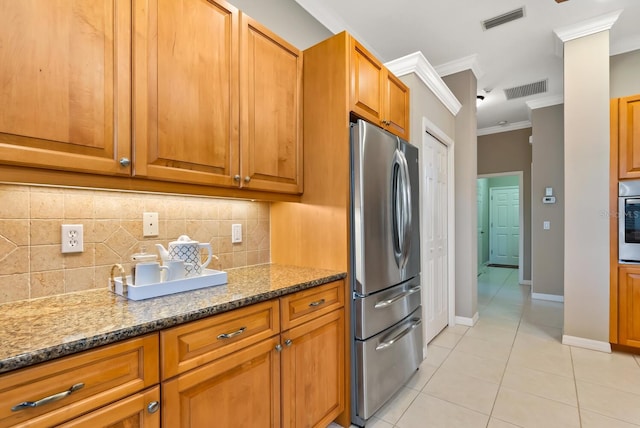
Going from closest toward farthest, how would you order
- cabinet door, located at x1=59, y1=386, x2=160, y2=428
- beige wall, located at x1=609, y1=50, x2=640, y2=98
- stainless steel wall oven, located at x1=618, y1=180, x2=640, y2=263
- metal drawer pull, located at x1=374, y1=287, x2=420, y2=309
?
cabinet door, located at x1=59, y1=386, x2=160, y2=428, metal drawer pull, located at x1=374, y1=287, x2=420, y2=309, stainless steel wall oven, located at x1=618, y1=180, x2=640, y2=263, beige wall, located at x1=609, y1=50, x2=640, y2=98

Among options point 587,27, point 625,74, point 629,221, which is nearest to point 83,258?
point 629,221

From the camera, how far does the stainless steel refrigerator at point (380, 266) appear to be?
5.67 feet

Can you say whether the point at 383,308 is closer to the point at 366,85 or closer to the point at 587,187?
the point at 366,85

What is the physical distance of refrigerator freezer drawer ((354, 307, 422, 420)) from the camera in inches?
68.2

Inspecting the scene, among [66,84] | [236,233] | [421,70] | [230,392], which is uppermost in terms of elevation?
[421,70]

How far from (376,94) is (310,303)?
1380mm

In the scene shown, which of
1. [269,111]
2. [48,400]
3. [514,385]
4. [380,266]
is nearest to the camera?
[48,400]

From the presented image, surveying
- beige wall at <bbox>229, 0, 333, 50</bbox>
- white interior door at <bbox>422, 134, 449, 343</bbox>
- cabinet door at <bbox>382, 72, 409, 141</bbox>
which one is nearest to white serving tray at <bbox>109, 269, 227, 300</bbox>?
cabinet door at <bbox>382, 72, 409, 141</bbox>

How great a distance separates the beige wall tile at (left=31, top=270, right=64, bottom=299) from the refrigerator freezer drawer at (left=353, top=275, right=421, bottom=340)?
1359mm

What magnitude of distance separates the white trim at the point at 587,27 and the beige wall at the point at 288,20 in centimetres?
222

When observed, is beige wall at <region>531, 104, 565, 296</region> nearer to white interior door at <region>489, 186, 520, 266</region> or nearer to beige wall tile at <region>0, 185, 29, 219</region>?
white interior door at <region>489, 186, 520, 266</region>

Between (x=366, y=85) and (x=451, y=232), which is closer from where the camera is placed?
(x=366, y=85)

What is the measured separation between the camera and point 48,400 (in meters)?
0.75

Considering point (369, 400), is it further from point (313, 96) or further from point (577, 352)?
point (577, 352)
